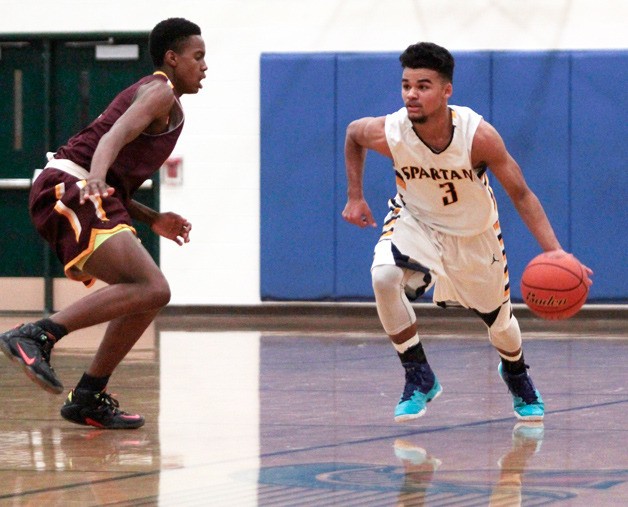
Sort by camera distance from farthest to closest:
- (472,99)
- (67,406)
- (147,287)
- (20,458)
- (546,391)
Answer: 1. (472,99)
2. (546,391)
3. (67,406)
4. (147,287)
5. (20,458)

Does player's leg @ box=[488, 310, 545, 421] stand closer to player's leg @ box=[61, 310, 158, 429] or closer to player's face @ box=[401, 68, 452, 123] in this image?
player's face @ box=[401, 68, 452, 123]

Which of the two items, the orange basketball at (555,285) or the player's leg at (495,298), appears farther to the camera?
the player's leg at (495,298)

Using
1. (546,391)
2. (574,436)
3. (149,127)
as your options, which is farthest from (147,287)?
(546,391)

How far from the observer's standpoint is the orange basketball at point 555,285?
189 inches

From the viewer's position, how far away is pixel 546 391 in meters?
6.16

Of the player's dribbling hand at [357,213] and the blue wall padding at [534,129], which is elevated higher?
the blue wall padding at [534,129]

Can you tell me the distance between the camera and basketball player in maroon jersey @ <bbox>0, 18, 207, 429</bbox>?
4.51 metres

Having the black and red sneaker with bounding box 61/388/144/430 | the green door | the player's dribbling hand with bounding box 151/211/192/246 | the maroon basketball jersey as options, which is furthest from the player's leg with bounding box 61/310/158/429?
the green door

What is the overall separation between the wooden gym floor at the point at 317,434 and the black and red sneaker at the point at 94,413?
0.06 metres

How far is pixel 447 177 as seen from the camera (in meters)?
5.01

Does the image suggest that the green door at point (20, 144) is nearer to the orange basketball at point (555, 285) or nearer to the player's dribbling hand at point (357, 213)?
the player's dribbling hand at point (357, 213)

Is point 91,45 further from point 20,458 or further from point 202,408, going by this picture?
point 20,458

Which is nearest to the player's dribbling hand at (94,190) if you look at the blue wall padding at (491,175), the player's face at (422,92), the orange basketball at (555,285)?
the player's face at (422,92)

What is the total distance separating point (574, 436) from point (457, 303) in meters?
0.82
